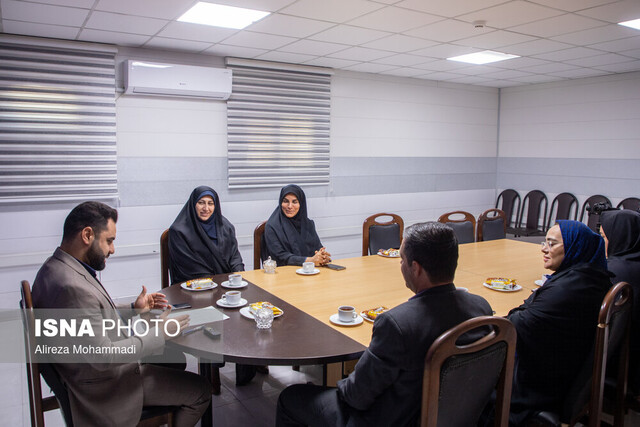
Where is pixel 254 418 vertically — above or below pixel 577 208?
below

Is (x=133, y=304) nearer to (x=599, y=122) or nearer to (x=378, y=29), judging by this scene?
(x=378, y=29)

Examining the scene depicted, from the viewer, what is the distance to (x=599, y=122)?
6305 mm

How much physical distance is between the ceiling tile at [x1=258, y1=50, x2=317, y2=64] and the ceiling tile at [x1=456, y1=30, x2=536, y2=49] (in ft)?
5.32

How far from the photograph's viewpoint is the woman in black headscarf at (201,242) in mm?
3393

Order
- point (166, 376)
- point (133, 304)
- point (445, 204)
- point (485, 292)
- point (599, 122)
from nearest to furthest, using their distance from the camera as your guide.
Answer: point (166, 376) → point (133, 304) → point (485, 292) → point (599, 122) → point (445, 204)

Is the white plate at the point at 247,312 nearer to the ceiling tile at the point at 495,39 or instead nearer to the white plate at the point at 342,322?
the white plate at the point at 342,322

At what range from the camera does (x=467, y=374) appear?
1.58m

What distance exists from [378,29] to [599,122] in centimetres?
395

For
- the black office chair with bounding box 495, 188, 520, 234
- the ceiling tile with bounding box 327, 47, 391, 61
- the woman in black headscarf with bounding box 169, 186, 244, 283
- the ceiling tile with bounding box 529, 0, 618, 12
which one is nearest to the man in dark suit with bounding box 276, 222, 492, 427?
the woman in black headscarf with bounding box 169, 186, 244, 283

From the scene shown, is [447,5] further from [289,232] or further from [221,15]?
[289,232]

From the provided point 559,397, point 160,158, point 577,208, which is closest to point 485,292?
point 559,397

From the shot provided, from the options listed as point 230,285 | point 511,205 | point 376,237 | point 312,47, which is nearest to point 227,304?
point 230,285

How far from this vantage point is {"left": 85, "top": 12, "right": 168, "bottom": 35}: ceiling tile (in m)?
3.59

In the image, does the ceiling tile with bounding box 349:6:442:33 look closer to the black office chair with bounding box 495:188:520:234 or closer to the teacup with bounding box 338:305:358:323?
the teacup with bounding box 338:305:358:323
